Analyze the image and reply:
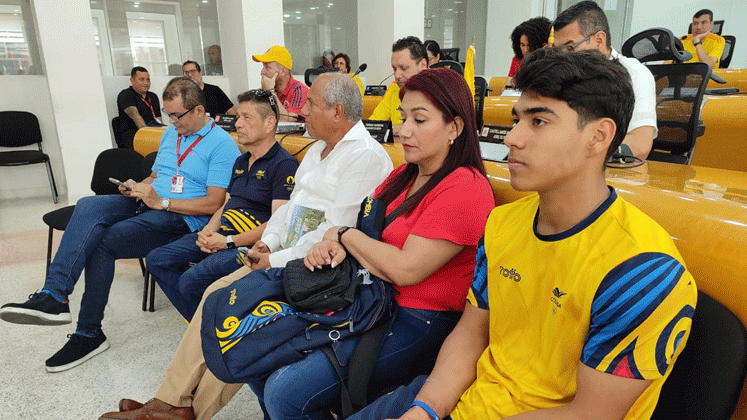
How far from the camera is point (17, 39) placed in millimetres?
5531

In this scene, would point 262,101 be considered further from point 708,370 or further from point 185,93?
point 708,370

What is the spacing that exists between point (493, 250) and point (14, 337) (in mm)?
2622

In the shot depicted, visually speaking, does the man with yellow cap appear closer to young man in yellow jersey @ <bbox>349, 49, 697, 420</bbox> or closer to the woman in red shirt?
the woman in red shirt

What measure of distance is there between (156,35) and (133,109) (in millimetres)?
1755

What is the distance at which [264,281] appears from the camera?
1.38m

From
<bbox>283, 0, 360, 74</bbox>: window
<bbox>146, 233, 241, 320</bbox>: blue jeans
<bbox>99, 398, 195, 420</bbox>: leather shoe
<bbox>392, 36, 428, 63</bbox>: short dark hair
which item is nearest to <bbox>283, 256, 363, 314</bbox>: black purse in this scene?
<bbox>99, 398, 195, 420</bbox>: leather shoe

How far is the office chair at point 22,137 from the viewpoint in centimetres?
497

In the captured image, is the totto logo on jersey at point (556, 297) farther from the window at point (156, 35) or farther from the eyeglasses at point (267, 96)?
the window at point (156, 35)

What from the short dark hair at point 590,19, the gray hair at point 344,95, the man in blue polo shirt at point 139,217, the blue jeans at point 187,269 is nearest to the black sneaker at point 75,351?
the man in blue polo shirt at point 139,217

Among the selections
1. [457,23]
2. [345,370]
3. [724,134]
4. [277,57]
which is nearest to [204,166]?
[345,370]

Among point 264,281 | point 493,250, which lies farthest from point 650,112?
point 264,281

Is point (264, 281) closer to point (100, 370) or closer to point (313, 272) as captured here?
point (313, 272)

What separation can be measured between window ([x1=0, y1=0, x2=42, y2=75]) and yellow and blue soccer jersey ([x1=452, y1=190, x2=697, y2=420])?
21.5 ft

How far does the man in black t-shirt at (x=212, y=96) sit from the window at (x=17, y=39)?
1795mm
